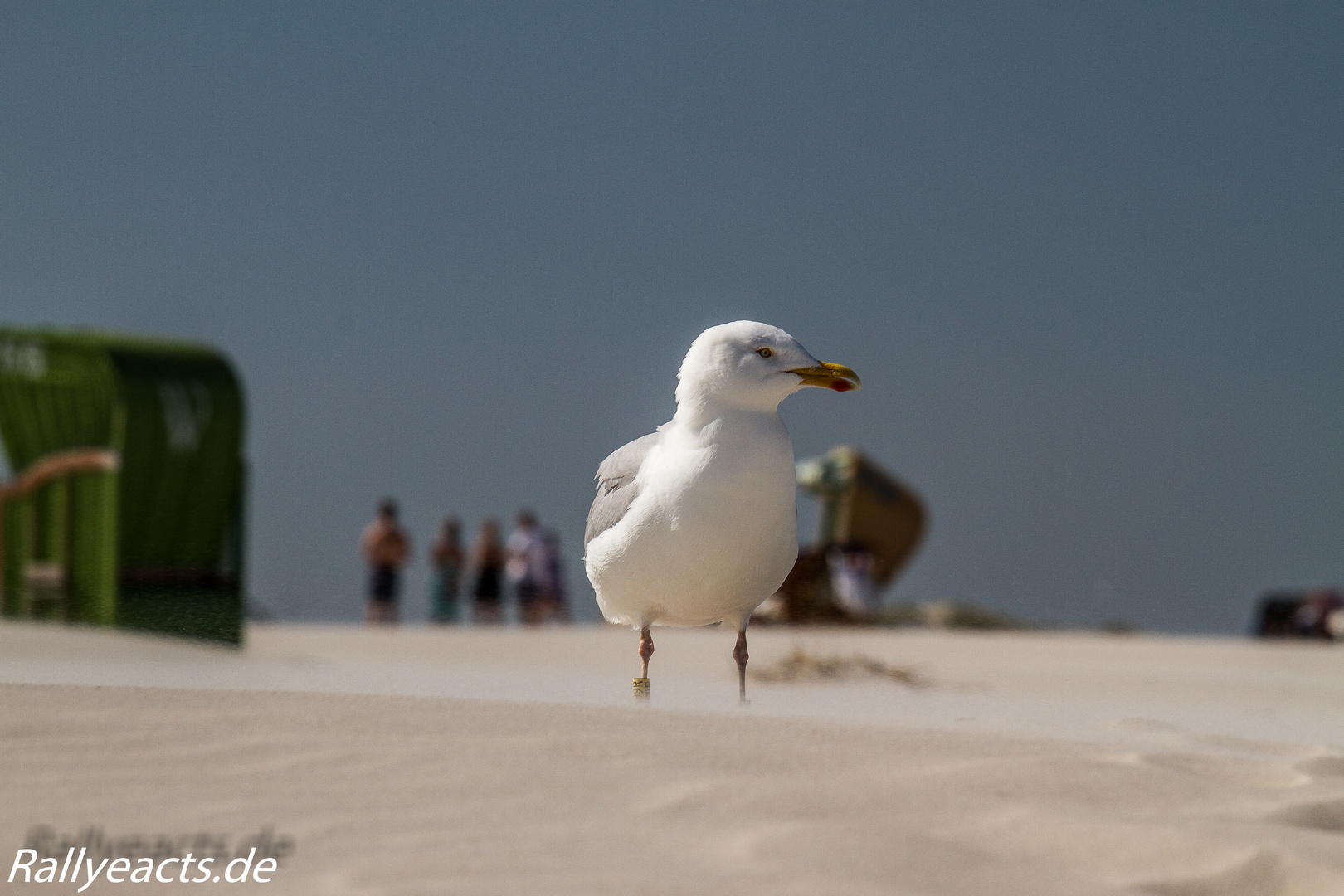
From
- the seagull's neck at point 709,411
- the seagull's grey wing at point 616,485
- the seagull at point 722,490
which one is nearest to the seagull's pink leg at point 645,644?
the seagull at point 722,490

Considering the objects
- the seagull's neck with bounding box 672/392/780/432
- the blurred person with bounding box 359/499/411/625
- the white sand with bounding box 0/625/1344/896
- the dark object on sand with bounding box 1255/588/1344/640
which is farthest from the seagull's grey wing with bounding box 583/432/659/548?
the dark object on sand with bounding box 1255/588/1344/640

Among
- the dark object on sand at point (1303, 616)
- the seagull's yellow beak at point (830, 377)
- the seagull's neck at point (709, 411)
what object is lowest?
the dark object on sand at point (1303, 616)

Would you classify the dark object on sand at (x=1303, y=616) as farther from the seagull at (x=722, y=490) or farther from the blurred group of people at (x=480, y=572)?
the seagull at (x=722, y=490)

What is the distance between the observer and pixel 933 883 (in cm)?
270

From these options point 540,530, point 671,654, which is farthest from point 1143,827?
point 540,530

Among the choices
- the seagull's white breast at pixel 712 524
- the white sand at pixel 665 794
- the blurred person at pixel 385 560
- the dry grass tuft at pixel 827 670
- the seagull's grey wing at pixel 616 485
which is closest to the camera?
the white sand at pixel 665 794

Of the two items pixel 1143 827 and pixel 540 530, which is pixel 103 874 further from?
pixel 540 530

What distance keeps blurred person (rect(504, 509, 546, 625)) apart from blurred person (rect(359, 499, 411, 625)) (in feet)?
4.53

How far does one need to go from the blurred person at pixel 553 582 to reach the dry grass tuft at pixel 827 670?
764 centimetres

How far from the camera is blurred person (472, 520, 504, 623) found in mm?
17734

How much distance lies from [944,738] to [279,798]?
190 centimetres

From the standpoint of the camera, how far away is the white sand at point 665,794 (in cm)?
272

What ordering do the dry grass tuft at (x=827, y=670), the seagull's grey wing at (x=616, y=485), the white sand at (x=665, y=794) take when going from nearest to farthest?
the white sand at (x=665, y=794)
the seagull's grey wing at (x=616, y=485)
the dry grass tuft at (x=827, y=670)

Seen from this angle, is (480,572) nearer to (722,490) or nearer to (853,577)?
(853,577)
